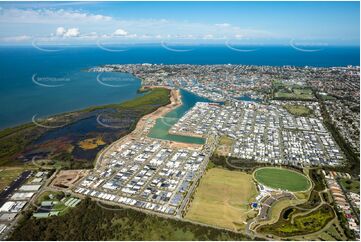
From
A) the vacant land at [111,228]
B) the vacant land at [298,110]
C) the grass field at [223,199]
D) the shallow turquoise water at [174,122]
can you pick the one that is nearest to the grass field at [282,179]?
the grass field at [223,199]

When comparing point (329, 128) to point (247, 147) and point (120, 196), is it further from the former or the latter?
point (120, 196)

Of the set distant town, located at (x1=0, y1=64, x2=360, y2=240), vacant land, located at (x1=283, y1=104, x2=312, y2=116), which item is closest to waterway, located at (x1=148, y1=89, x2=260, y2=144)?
distant town, located at (x1=0, y1=64, x2=360, y2=240)

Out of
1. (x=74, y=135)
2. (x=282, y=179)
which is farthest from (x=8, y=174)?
(x=282, y=179)

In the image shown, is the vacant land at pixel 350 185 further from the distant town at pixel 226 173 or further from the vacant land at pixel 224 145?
the vacant land at pixel 224 145

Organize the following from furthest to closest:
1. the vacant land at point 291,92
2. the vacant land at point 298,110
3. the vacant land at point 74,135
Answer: the vacant land at point 291,92 < the vacant land at point 298,110 < the vacant land at point 74,135

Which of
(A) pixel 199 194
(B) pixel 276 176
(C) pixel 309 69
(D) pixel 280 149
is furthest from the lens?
(C) pixel 309 69

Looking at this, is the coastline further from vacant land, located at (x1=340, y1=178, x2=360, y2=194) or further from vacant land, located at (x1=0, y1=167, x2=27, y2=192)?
vacant land, located at (x1=340, y1=178, x2=360, y2=194)

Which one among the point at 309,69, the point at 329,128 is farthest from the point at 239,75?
the point at 329,128
